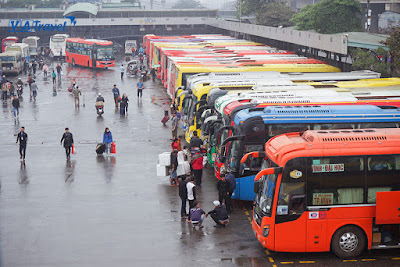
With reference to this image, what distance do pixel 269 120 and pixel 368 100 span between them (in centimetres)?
554

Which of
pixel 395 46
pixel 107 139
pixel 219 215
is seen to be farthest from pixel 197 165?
pixel 395 46

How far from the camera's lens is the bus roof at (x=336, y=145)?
14352 millimetres

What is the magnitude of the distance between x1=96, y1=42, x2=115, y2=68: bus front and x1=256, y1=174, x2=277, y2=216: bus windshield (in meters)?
51.6

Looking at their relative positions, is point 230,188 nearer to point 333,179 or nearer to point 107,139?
point 333,179

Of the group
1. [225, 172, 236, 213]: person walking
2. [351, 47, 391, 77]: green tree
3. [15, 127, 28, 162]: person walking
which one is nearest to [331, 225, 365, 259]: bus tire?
[225, 172, 236, 213]: person walking

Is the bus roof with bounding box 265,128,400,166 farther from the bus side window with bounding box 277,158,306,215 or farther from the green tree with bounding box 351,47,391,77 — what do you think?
the green tree with bounding box 351,47,391,77

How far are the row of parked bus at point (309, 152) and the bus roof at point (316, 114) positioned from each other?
30 mm

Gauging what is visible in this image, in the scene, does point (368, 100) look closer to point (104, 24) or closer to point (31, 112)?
point (31, 112)

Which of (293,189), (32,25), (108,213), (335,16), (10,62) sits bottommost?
(108,213)

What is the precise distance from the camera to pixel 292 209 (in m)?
14.4

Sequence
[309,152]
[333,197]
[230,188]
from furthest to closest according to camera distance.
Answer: [230,188] < [333,197] < [309,152]

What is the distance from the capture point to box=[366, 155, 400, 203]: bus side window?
47.6 ft

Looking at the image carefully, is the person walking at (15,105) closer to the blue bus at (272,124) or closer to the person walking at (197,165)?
the person walking at (197,165)

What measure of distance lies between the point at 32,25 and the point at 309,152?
83.7m
